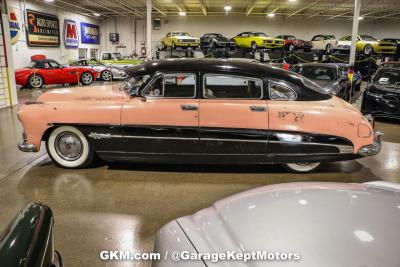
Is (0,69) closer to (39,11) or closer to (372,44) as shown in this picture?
(39,11)

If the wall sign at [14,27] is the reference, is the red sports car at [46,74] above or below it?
below

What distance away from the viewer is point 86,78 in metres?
16.8

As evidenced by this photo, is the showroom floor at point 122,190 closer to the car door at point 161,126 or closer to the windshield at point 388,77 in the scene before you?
the car door at point 161,126

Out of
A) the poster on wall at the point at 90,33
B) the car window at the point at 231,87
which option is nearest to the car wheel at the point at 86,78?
the poster on wall at the point at 90,33

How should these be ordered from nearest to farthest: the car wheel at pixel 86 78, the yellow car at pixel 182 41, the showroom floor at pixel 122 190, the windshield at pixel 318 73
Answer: the showroom floor at pixel 122 190, the windshield at pixel 318 73, the car wheel at pixel 86 78, the yellow car at pixel 182 41

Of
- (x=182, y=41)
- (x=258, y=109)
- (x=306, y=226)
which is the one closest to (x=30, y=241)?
(x=306, y=226)

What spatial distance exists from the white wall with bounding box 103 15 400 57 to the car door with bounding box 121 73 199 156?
27.5 meters

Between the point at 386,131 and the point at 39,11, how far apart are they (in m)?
20.7

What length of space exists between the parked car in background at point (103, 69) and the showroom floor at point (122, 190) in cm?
1278

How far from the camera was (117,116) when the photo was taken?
4.38 metres

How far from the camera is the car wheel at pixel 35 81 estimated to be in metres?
14.5

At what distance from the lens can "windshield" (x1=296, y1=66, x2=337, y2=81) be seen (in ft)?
31.5

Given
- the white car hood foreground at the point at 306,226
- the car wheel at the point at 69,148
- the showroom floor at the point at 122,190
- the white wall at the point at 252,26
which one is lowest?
the showroom floor at the point at 122,190

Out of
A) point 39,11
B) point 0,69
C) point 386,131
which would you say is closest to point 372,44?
point 386,131
